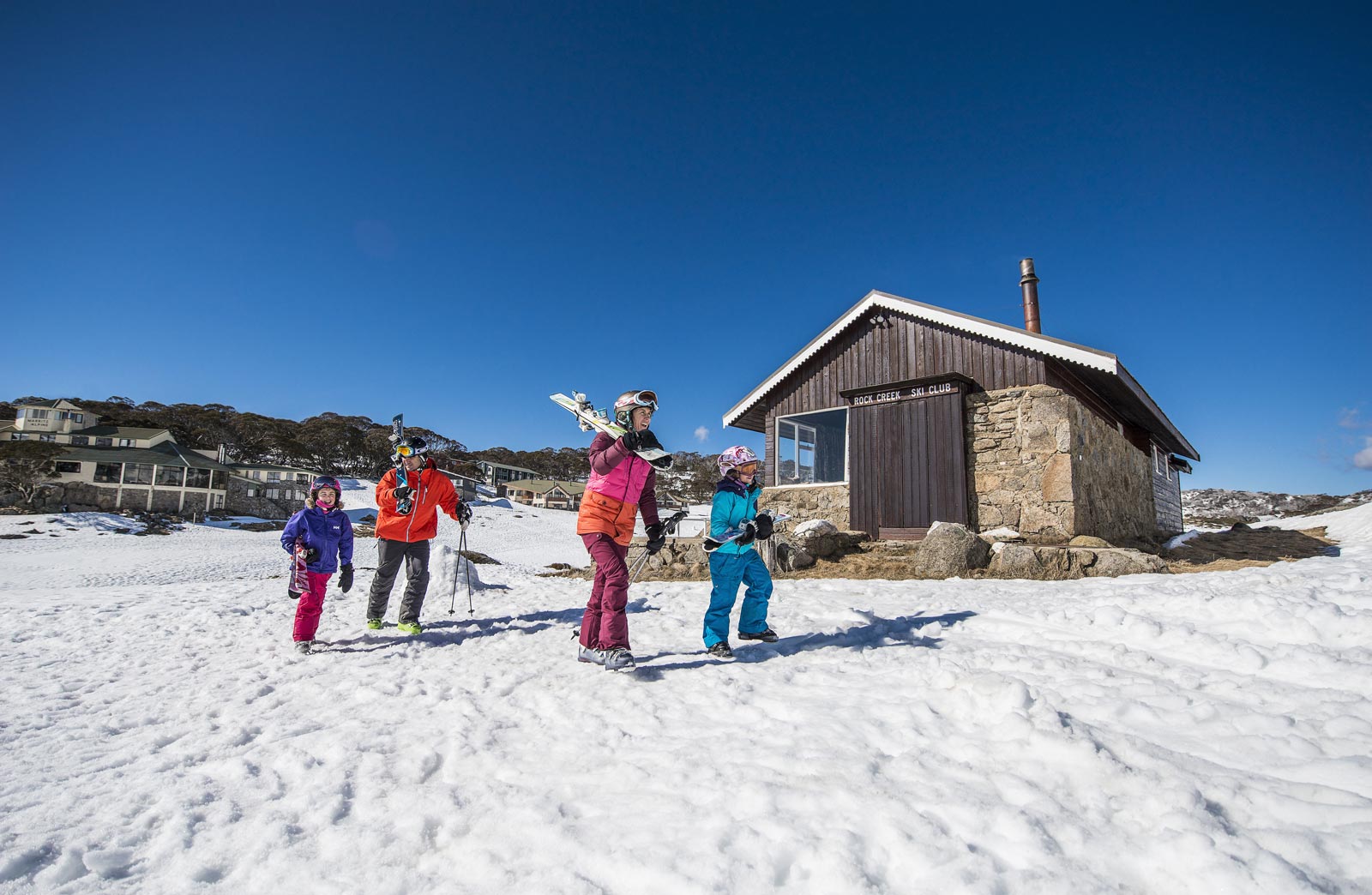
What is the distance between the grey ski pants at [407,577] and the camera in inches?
222

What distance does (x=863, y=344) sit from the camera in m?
12.9

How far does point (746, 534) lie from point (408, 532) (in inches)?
131

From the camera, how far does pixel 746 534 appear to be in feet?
15.9

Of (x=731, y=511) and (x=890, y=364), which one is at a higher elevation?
(x=890, y=364)

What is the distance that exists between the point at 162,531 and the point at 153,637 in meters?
27.5

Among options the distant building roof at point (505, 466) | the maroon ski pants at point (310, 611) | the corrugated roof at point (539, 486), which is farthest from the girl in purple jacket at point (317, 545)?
the distant building roof at point (505, 466)

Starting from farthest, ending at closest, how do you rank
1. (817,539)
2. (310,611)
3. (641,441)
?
(817,539) → (310,611) → (641,441)

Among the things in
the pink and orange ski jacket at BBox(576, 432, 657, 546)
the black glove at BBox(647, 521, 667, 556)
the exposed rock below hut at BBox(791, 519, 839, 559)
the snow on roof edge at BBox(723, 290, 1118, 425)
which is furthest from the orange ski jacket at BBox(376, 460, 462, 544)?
the snow on roof edge at BBox(723, 290, 1118, 425)

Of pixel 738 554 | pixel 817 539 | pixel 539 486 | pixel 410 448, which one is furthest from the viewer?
pixel 539 486

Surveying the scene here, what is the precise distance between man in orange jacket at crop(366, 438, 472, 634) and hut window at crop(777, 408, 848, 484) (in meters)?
9.04

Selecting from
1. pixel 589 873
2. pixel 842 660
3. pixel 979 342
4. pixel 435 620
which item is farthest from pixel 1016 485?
pixel 589 873

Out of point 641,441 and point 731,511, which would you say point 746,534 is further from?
point 641,441

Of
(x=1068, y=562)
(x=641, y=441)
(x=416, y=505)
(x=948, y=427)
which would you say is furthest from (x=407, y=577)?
(x=948, y=427)

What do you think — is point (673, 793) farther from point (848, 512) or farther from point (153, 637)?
point (848, 512)
